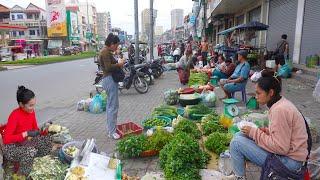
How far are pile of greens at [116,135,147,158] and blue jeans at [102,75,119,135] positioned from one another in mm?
1108

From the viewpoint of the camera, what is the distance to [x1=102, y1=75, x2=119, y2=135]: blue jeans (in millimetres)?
6055

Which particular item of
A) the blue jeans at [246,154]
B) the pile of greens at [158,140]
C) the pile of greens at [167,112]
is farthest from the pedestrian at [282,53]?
the blue jeans at [246,154]

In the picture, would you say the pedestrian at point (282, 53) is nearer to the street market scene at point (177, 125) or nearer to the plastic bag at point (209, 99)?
the street market scene at point (177, 125)

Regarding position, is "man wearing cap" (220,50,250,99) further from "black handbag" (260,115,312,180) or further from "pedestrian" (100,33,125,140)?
"black handbag" (260,115,312,180)

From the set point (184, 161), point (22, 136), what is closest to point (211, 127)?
point (184, 161)

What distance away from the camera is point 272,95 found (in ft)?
10.3

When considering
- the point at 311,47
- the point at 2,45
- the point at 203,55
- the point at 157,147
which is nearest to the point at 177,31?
the point at 2,45

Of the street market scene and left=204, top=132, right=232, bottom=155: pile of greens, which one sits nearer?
the street market scene

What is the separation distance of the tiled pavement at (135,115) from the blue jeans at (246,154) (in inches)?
36.4

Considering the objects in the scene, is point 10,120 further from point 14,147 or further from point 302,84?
point 302,84

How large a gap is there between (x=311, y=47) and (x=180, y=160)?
10639 millimetres

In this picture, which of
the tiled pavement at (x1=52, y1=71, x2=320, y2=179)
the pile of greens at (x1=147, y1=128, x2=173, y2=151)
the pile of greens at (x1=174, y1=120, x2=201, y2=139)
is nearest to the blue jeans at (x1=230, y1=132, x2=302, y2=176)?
the tiled pavement at (x1=52, y1=71, x2=320, y2=179)

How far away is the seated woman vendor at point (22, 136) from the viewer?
4.07 meters

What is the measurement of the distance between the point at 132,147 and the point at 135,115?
10.7 ft
